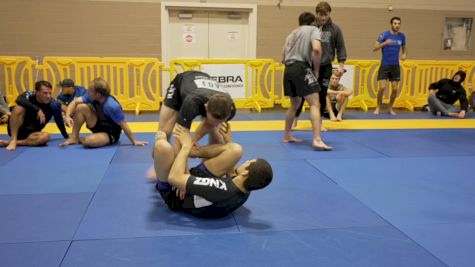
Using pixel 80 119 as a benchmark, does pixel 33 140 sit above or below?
below

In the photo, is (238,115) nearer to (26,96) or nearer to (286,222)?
(26,96)

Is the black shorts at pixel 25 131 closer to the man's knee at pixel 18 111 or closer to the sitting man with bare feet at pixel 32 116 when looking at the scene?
the sitting man with bare feet at pixel 32 116

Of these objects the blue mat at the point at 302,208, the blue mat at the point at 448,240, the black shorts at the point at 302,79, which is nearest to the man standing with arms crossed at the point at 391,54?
the black shorts at the point at 302,79

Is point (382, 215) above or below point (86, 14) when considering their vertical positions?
below

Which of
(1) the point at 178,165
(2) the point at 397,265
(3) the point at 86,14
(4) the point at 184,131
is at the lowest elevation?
(2) the point at 397,265

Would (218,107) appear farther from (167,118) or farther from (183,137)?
(167,118)

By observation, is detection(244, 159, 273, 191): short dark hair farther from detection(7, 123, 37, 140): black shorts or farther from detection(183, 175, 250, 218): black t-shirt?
detection(7, 123, 37, 140): black shorts

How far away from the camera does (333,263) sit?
2.79 meters

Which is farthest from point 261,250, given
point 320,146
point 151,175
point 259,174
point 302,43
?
point 302,43

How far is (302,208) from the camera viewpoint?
149 inches

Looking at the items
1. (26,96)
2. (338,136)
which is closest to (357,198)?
(338,136)

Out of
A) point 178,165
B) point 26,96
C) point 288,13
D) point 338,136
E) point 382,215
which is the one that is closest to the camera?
point 178,165

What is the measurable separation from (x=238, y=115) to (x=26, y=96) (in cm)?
483

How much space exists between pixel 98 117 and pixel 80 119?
0.25 meters
